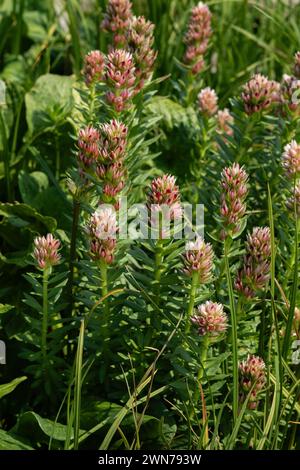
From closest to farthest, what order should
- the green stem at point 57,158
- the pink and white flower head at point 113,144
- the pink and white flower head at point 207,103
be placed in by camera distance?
→ the pink and white flower head at point 113,144, the pink and white flower head at point 207,103, the green stem at point 57,158

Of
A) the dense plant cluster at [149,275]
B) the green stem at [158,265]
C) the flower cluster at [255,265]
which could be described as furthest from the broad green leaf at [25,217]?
the flower cluster at [255,265]

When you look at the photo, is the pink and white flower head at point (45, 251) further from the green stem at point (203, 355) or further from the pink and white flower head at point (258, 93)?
the pink and white flower head at point (258, 93)

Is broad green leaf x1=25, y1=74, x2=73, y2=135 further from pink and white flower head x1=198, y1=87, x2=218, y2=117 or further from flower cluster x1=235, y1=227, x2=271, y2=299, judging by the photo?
flower cluster x1=235, y1=227, x2=271, y2=299

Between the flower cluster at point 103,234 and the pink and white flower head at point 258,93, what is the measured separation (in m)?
0.74

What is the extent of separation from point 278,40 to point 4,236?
194 cm

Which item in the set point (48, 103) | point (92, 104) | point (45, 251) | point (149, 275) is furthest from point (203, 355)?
point (48, 103)

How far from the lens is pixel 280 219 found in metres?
2.44

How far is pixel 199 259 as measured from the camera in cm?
195

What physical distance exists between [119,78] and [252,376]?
92 cm

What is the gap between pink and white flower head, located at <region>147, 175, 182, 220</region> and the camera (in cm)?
197

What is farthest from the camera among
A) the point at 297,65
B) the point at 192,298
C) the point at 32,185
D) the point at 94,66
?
the point at 32,185

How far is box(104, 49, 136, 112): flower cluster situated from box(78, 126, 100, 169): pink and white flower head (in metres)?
0.24

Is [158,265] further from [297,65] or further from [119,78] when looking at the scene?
[297,65]

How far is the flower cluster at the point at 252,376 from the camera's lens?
78.3 inches
